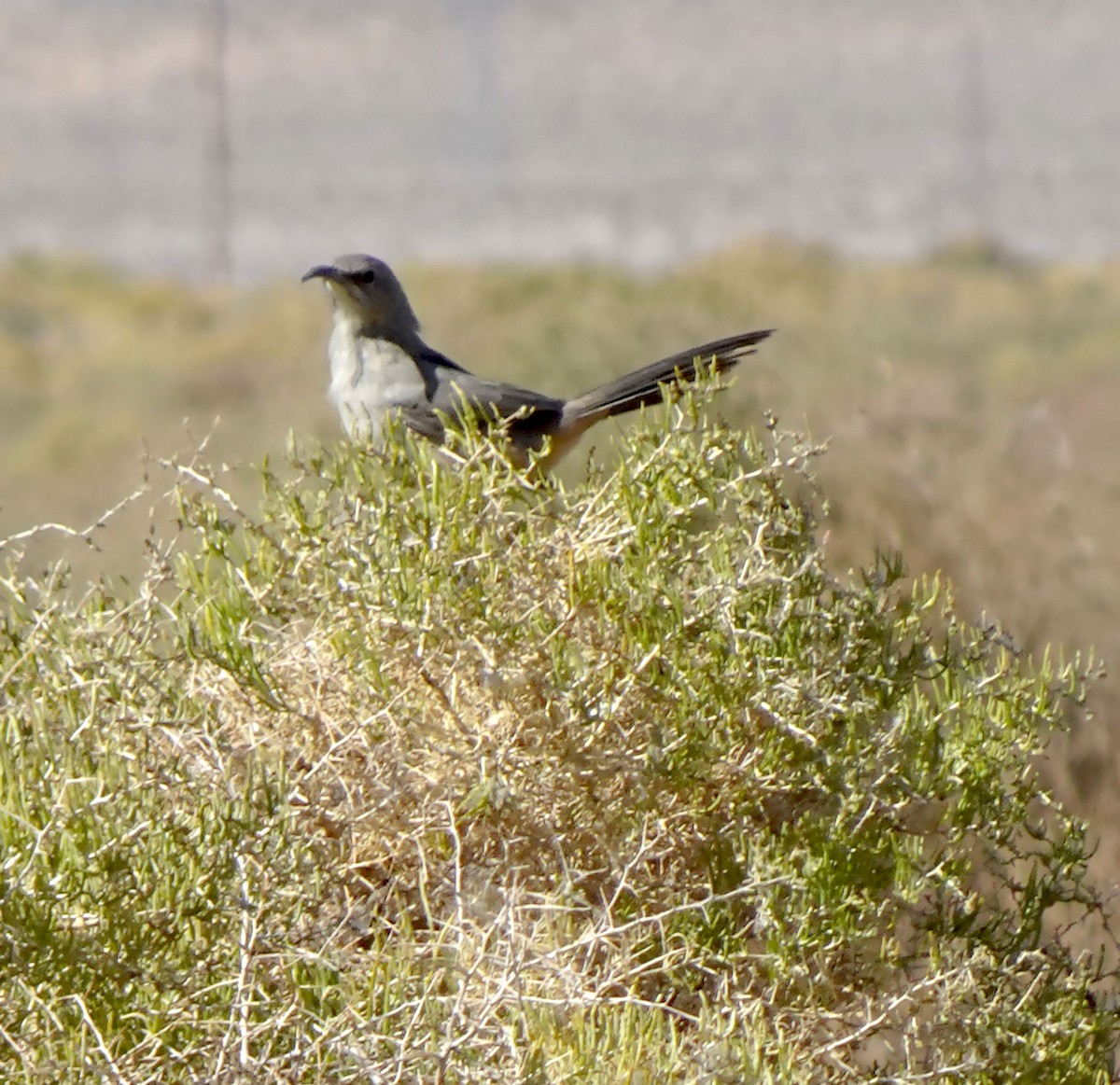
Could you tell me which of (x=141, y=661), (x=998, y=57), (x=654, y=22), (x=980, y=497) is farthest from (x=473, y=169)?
(x=141, y=661)

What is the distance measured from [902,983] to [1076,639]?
362 centimetres

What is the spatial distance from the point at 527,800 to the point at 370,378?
294 centimetres

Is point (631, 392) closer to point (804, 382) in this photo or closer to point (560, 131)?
point (804, 382)

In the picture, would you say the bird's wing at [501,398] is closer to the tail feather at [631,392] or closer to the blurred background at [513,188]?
the tail feather at [631,392]

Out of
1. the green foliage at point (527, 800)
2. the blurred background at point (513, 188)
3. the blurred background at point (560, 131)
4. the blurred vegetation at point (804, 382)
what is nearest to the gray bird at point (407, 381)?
the blurred vegetation at point (804, 382)

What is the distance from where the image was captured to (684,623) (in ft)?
8.08

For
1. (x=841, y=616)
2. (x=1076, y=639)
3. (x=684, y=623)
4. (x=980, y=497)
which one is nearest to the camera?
(x=684, y=623)

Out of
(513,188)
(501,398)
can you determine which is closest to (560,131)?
(513,188)

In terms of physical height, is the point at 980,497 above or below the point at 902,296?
below

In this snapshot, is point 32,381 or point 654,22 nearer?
point 32,381

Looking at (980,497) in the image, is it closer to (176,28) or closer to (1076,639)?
(1076,639)

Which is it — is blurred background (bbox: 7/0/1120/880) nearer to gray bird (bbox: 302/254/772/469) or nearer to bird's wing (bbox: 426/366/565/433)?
gray bird (bbox: 302/254/772/469)

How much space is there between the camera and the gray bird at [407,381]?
4.79m

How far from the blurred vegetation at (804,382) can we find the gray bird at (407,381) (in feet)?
2.39
